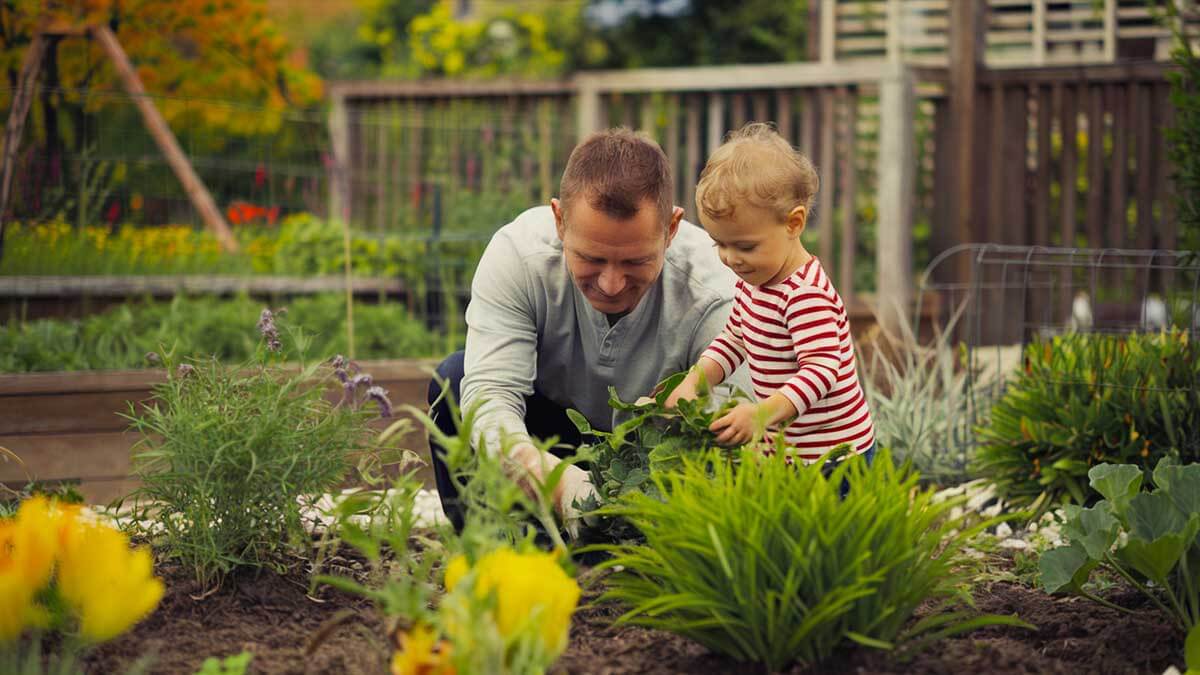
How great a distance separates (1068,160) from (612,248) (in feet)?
15.6

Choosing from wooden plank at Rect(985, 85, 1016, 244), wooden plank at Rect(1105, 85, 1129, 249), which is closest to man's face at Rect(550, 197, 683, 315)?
wooden plank at Rect(985, 85, 1016, 244)

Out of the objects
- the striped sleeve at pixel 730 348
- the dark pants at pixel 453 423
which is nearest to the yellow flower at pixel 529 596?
the striped sleeve at pixel 730 348

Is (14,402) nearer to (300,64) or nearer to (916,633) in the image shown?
(916,633)

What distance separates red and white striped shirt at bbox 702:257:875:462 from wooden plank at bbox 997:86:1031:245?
4.29m

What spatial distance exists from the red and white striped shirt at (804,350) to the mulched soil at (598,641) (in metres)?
0.45

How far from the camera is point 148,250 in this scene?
555 centimetres

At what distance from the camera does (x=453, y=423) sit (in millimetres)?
2928

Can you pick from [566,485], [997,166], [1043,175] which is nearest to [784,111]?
[997,166]

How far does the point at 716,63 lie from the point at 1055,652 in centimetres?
1138

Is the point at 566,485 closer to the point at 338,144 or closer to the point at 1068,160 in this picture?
the point at 1068,160

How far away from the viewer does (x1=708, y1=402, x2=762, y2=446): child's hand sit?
84.3 inches

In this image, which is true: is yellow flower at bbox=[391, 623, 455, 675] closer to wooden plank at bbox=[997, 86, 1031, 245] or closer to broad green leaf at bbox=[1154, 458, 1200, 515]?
broad green leaf at bbox=[1154, 458, 1200, 515]

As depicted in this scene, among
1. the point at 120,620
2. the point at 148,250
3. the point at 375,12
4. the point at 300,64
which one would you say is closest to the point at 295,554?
the point at 120,620

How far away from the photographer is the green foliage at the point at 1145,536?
1.99 metres
